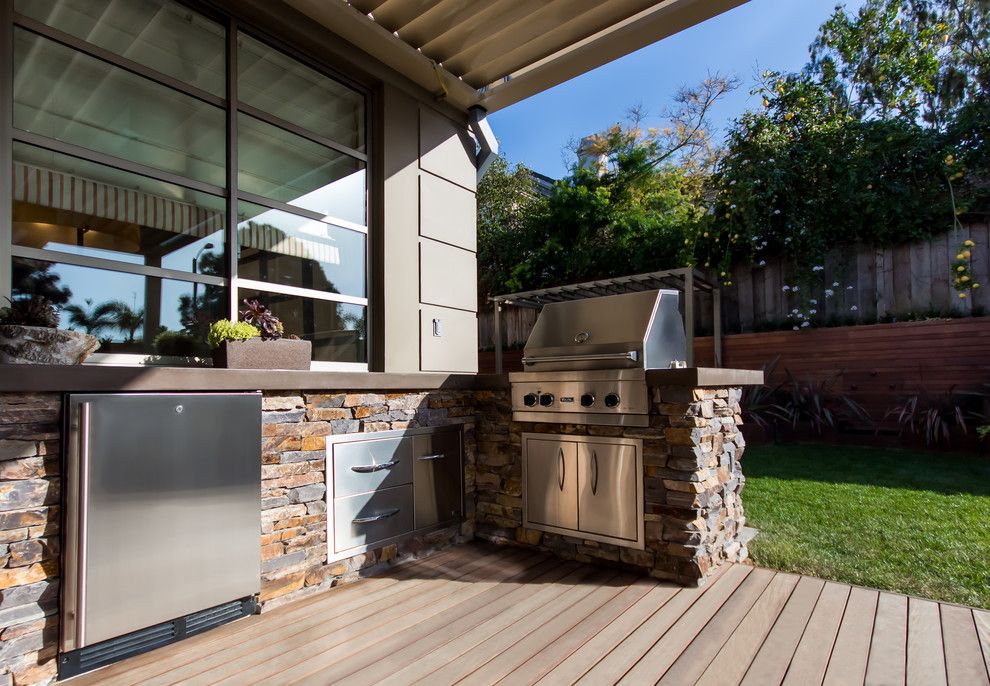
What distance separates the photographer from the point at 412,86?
3.66 meters

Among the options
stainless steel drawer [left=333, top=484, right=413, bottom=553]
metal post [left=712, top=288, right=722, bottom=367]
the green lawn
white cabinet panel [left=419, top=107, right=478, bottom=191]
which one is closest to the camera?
the green lawn

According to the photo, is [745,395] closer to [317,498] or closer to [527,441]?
[527,441]

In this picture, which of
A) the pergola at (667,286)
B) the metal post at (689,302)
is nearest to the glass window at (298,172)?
the pergola at (667,286)

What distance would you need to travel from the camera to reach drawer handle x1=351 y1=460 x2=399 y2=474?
269 centimetres

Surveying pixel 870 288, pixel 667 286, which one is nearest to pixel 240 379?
pixel 667 286

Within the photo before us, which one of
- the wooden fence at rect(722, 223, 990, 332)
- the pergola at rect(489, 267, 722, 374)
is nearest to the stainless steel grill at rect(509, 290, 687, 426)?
the pergola at rect(489, 267, 722, 374)

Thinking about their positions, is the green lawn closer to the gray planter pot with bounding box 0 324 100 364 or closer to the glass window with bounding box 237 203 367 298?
the glass window with bounding box 237 203 367 298

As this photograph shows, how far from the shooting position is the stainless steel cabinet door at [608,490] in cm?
269

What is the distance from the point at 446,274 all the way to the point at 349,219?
2.54 ft

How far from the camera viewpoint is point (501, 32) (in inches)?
130

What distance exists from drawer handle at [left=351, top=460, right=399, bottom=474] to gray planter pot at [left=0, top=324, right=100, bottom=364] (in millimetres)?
1222

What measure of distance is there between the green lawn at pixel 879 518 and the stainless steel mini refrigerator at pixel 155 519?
8.30 ft

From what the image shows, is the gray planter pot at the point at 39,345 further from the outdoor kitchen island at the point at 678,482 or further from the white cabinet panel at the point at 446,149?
the white cabinet panel at the point at 446,149

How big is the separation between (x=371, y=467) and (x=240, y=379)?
0.83m
